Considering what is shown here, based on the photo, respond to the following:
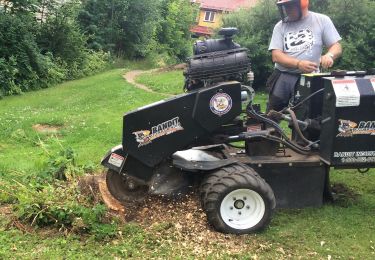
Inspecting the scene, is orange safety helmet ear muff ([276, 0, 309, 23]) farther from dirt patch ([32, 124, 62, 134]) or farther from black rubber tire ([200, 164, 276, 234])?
dirt patch ([32, 124, 62, 134])

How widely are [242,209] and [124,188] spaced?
1211mm

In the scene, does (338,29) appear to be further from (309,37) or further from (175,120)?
(175,120)

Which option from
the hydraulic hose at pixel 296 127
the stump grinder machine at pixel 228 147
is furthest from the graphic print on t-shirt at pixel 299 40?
the hydraulic hose at pixel 296 127

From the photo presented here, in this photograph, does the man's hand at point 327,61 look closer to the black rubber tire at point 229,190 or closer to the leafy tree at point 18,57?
the black rubber tire at point 229,190

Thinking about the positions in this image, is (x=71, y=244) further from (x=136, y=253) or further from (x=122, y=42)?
(x=122, y=42)

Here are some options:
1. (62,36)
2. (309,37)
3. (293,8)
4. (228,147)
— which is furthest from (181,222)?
(62,36)

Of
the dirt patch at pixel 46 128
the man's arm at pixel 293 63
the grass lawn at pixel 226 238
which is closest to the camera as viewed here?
the grass lawn at pixel 226 238

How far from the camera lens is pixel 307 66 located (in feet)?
17.7

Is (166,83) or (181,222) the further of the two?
(166,83)

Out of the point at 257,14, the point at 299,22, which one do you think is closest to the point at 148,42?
the point at 257,14

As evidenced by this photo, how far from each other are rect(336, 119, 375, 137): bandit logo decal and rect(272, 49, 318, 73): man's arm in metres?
0.91

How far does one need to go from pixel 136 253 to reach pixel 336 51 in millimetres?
2997

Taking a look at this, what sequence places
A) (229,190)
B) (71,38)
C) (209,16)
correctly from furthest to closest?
(209,16)
(71,38)
(229,190)

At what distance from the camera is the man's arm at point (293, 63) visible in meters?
5.39
